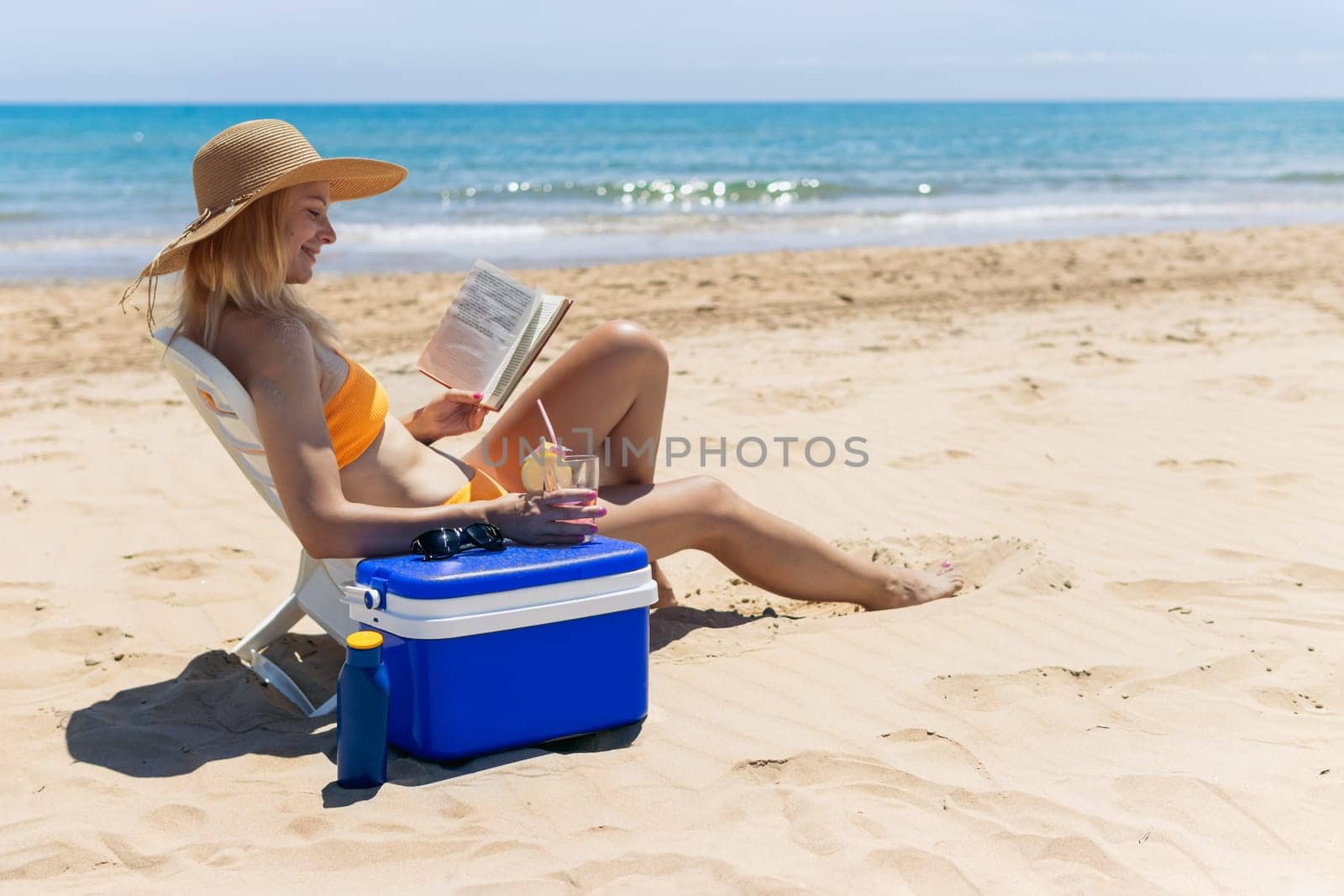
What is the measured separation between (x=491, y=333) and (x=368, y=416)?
1.25 ft

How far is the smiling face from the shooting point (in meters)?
2.63

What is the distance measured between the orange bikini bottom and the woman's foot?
1.08m

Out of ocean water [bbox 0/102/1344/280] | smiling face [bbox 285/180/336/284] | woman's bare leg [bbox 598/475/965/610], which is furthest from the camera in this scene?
ocean water [bbox 0/102/1344/280]

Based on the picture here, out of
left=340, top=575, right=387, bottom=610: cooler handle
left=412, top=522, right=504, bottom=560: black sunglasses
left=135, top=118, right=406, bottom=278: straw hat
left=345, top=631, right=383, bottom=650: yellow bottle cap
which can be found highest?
left=135, top=118, right=406, bottom=278: straw hat

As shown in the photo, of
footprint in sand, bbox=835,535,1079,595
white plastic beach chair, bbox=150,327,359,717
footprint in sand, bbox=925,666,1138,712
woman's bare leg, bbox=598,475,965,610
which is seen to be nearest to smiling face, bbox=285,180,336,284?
white plastic beach chair, bbox=150,327,359,717

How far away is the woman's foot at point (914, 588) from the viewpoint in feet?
11.1

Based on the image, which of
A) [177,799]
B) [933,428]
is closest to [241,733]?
[177,799]

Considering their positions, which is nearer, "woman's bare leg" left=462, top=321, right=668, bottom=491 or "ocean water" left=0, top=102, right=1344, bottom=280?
"woman's bare leg" left=462, top=321, right=668, bottom=491

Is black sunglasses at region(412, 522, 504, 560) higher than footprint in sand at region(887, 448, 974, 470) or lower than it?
higher

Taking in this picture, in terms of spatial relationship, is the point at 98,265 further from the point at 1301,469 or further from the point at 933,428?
the point at 1301,469

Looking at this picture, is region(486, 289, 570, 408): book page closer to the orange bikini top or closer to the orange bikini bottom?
the orange bikini bottom

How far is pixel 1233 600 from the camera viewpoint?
3387 millimetres

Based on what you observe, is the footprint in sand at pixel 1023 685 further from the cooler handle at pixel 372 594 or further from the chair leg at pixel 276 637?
the chair leg at pixel 276 637

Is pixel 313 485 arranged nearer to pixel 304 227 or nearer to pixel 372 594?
pixel 372 594
